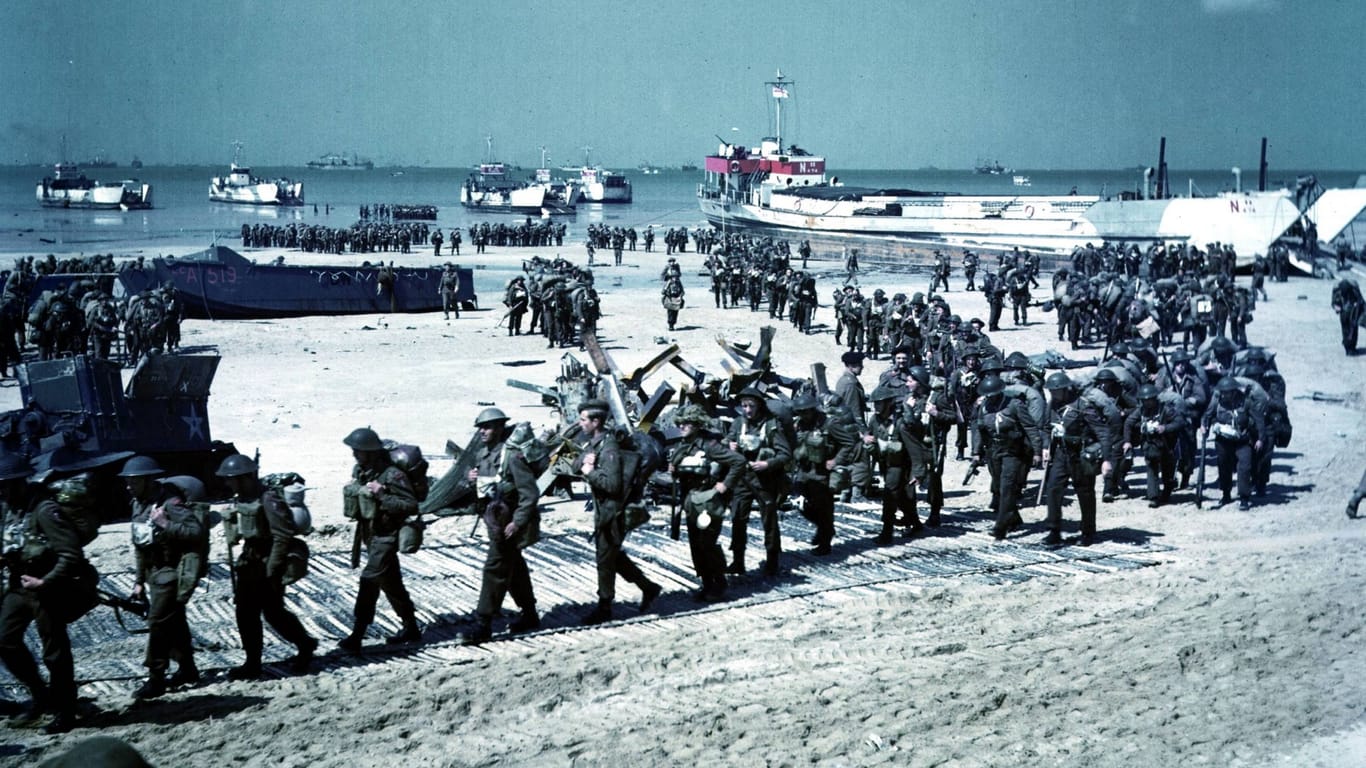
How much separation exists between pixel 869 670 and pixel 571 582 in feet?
10.4

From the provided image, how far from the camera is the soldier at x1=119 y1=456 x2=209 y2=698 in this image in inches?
286

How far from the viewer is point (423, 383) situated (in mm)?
21453

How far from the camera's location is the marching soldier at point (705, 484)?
30.2 ft

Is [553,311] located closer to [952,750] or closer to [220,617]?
[220,617]

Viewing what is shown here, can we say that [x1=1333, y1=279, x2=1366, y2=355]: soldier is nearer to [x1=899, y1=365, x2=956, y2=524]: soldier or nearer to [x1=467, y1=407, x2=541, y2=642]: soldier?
[x1=899, y1=365, x2=956, y2=524]: soldier

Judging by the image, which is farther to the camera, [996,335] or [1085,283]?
[996,335]

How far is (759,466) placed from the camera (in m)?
9.52

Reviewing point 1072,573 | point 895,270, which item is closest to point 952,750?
point 1072,573

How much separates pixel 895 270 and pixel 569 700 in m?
44.2

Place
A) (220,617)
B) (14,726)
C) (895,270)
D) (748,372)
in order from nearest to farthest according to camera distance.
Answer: (14,726), (220,617), (748,372), (895,270)

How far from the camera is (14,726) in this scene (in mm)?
7090

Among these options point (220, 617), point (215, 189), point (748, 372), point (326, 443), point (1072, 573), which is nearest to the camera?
point (220, 617)

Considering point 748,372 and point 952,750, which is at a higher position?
point 748,372

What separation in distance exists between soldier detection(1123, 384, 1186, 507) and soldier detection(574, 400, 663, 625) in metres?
5.89
